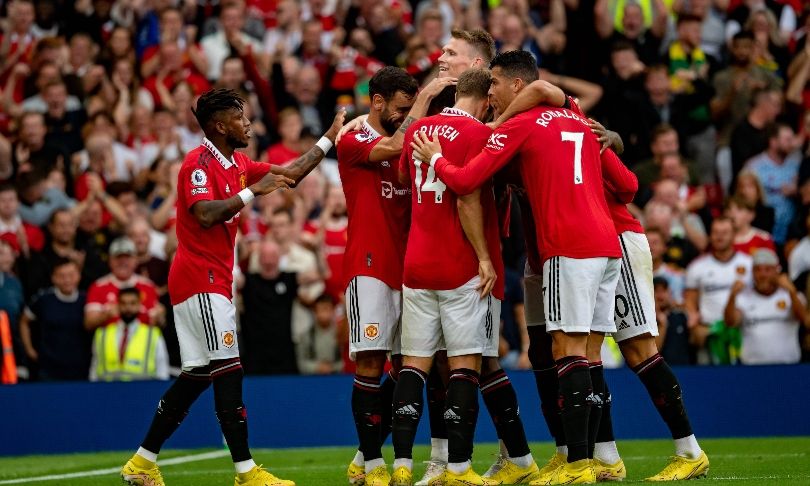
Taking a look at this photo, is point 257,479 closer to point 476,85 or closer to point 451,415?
point 451,415

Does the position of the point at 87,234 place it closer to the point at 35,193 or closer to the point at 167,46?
the point at 35,193

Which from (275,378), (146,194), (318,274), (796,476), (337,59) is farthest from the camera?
(337,59)

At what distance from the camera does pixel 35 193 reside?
17453 mm

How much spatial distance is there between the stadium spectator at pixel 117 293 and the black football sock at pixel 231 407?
19.5ft

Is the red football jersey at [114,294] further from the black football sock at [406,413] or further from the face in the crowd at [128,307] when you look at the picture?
the black football sock at [406,413]

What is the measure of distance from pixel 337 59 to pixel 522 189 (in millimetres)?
9986

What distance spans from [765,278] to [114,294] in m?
7.37

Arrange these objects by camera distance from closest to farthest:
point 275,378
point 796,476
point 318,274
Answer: point 796,476 < point 275,378 < point 318,274

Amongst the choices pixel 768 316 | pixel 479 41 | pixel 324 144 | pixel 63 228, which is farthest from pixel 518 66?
pixel 63 228

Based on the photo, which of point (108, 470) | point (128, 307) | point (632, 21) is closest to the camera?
point (108, 470)

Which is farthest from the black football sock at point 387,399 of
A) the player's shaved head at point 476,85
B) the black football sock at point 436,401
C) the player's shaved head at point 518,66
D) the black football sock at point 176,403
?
the player's shaved head at point 518,66

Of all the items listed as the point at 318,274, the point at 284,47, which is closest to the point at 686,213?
the point at 318,274

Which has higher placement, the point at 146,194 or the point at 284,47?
the point at 284,47

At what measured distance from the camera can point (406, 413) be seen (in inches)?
373
